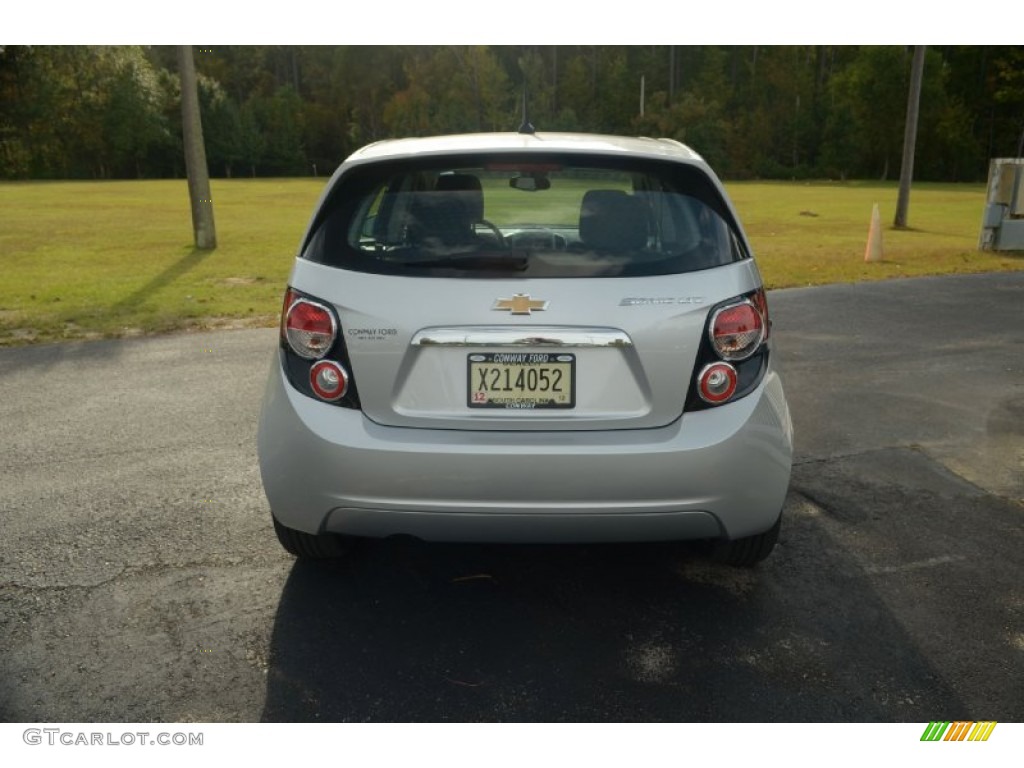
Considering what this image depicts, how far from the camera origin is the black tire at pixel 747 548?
3520 mm

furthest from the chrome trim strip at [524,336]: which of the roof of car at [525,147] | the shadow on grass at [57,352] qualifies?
the shadow on grass at [57,352]

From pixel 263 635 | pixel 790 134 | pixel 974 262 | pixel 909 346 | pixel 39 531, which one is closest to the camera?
pixel 263 635

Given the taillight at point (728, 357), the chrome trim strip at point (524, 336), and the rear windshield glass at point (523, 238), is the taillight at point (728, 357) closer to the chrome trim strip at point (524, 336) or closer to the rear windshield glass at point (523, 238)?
the rear windshield glass at point (523, 238)

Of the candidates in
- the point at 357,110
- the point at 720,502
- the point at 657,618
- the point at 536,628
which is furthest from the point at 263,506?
the point at 357,110

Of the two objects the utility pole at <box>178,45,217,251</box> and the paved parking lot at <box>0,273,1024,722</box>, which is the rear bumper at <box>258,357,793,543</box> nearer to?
the paved parking lot at <box>0,273,1024,722</box>

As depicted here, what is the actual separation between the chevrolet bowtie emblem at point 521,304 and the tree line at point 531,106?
217ft

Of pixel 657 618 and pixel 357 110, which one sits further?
pixel 357 110

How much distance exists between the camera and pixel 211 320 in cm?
998

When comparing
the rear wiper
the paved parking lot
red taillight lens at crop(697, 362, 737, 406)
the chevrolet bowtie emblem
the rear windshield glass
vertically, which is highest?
the rear windshield glass

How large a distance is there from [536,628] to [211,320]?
25.0 feet

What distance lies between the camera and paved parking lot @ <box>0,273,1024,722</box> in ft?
9.36

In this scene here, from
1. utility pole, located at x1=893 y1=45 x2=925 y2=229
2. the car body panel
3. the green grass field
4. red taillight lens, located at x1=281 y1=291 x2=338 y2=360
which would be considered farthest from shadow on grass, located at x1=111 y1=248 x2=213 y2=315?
utility pole, located at x1=893 y1=45 x2=925 y2=229

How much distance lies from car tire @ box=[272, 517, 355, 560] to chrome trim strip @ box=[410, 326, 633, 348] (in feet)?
3.30

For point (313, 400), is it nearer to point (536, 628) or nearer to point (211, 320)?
point (536, 628)
